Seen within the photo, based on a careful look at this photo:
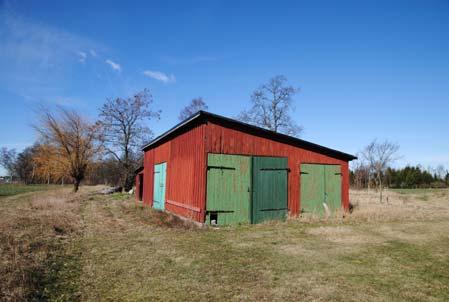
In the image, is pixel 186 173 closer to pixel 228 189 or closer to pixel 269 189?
pixel 228 189

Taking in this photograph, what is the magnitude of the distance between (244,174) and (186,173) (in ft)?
8.49

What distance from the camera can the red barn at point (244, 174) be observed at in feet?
36.6

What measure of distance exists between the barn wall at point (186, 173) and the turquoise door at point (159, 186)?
26.6 inches

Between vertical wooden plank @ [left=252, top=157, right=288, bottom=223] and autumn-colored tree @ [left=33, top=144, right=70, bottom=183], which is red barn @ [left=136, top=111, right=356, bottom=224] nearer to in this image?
vertical wooden plank @ [left=252, top=157, right=288, bottom=223]

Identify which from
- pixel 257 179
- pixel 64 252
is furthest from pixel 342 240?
pixel 64 252

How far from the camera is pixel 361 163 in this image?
143ft

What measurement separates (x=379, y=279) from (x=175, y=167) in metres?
10.3

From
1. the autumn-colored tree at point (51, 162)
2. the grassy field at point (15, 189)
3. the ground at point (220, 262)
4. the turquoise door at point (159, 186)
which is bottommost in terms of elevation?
the grassy field at point (15, 189)

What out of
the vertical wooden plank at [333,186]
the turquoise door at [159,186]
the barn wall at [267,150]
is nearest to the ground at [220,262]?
the barn wall at [267,150]

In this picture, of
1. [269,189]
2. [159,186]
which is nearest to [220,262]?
[269,189]

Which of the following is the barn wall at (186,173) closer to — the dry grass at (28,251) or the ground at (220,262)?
the ground at (220,262)

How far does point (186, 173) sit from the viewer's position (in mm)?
12500

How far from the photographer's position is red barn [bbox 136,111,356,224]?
1116 centimetres

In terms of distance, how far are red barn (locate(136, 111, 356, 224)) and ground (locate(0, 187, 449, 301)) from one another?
1.18m
